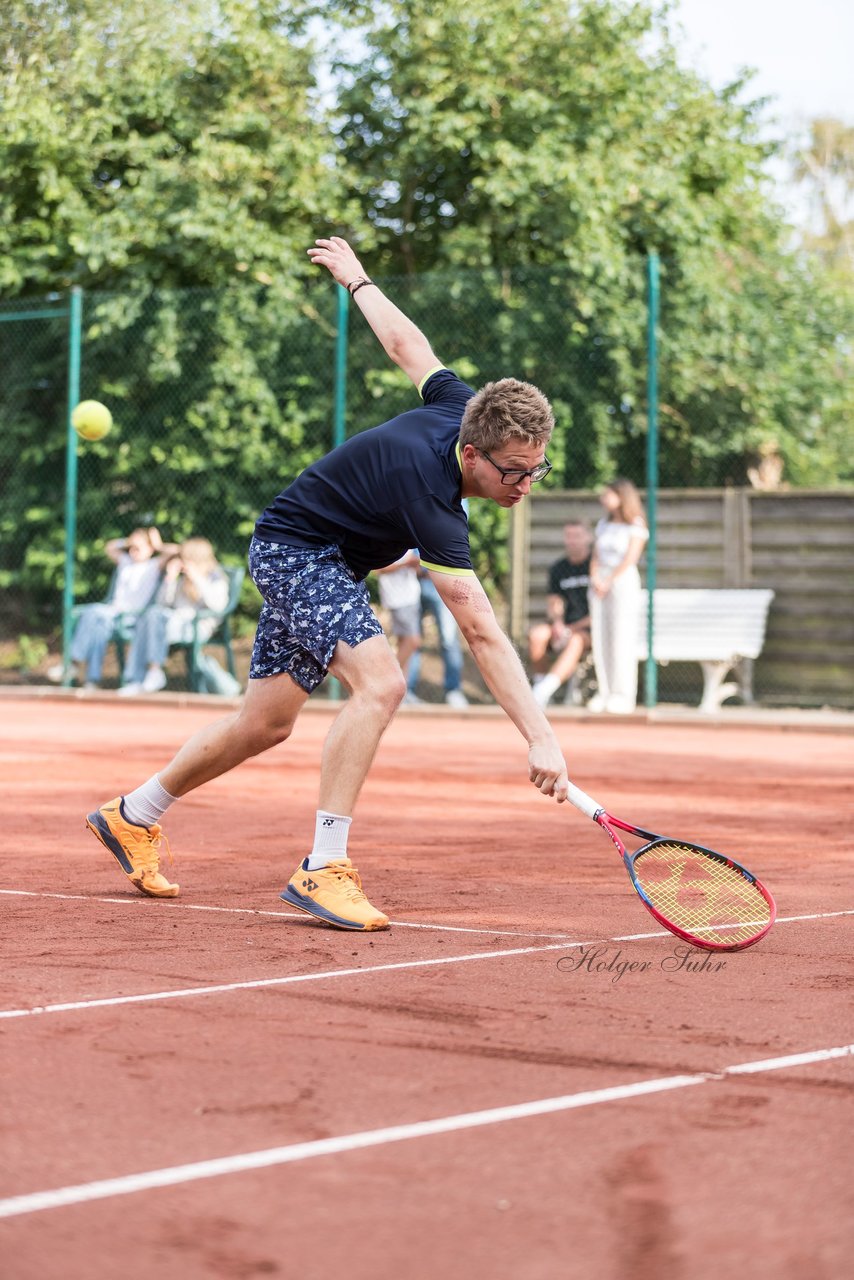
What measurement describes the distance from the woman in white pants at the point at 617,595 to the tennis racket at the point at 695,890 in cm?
917

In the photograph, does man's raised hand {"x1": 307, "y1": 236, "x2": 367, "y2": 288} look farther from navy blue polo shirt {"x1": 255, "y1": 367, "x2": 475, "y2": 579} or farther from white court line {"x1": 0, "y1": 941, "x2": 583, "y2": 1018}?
white court line {"x1": 0, "y1": 941, "x2": 583, "y2": 1018}

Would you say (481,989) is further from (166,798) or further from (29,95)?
(29,95)

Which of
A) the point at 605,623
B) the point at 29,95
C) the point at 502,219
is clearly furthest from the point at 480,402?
the point at 29,95

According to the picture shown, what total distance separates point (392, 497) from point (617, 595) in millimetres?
9726

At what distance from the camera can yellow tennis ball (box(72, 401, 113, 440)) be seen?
15.8 m

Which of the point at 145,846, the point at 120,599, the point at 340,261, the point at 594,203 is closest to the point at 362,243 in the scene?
the point at 594,203

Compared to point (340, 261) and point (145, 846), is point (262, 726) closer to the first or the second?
point (145, 846)

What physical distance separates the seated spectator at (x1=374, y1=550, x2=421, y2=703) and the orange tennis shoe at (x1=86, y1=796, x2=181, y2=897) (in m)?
9.04

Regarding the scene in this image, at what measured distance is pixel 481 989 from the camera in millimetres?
4234

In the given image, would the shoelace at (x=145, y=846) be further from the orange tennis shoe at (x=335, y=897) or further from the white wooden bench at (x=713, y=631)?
the white wooden bench at (x=713, y=631)

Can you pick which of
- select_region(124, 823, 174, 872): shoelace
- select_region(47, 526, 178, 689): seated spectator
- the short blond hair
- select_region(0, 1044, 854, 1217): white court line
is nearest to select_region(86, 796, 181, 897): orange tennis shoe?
select_region(124, 823, 174, 872): shoelace

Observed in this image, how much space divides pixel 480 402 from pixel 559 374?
39.1ft

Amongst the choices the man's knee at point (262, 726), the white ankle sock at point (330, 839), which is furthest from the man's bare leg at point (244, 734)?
the white ankle sock at point (330, 839)

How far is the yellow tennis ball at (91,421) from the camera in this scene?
1577cm
